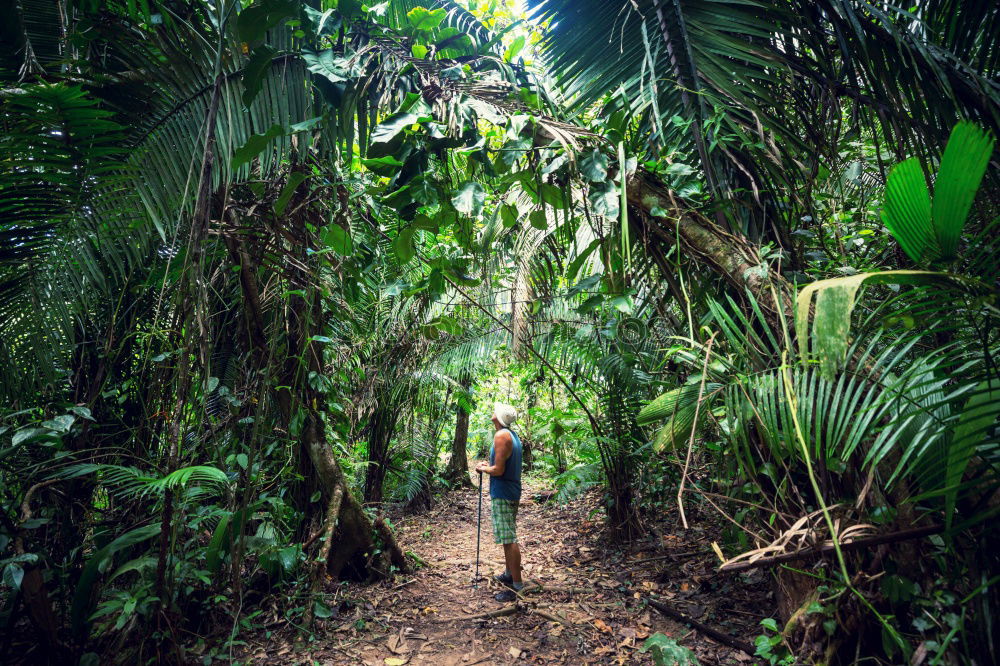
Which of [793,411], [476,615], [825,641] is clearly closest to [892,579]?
[825,641]

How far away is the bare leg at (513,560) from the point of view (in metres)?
3.61

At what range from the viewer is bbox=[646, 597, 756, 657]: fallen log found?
242 cm

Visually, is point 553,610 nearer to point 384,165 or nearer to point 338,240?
point 338,240

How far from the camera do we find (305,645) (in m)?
2.72

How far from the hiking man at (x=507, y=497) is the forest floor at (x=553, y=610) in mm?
171

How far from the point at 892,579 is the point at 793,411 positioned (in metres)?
0.93

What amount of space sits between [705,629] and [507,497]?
5.18ft

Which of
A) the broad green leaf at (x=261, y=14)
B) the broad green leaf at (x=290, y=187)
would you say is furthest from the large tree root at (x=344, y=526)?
the broad green leaf at (x=261, y=14)

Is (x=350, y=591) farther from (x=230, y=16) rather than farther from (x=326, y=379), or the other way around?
(x=230, y=16)

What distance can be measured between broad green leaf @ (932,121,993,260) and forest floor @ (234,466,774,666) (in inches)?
89.9

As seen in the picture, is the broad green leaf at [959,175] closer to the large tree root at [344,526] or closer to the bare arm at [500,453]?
the bare arm at [500,453]

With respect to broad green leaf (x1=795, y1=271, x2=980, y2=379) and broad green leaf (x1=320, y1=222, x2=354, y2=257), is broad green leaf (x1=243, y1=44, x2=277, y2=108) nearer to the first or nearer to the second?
broad green leaf (x1=320, y1=222, x2=354, y2=257)

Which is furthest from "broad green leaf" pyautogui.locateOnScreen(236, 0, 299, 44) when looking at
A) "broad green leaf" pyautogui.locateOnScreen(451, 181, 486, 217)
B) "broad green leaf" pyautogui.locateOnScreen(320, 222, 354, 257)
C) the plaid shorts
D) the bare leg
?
the bare leg

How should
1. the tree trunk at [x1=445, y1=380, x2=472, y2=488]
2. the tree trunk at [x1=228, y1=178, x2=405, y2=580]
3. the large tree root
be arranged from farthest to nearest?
the tree trunk at [x1=445, y1=380, x2=472, y2=488], the large tree root, the tree trunk at [x1=228, y1=178, x2=405, y2=580]
